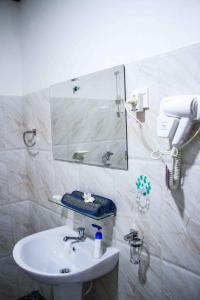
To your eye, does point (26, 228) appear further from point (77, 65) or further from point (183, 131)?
point (183, 131)

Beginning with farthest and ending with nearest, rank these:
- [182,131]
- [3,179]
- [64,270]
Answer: [3,179]
[64,270]
[182,131]

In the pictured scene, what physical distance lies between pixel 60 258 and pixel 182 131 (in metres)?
1.11

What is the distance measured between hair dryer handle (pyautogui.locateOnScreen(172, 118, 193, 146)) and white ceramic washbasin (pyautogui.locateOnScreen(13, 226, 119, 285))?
73 cm

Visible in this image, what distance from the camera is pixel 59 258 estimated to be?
1.54m

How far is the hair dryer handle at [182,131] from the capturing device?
92cm

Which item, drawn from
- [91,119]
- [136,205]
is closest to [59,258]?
[136,205]

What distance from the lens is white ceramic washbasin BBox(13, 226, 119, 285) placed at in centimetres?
120

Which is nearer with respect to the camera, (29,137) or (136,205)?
(136,205)

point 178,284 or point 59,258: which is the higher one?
point 178,284

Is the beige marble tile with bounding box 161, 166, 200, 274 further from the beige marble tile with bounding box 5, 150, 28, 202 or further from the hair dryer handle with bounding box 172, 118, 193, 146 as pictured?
the beige marble tile with bounding box 5, 150, 28, 202

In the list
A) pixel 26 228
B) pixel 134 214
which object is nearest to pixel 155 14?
pixel 134 214

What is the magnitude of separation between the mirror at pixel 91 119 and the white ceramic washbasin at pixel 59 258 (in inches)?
19.5

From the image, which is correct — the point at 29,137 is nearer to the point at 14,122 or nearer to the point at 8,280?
the point at 14,122

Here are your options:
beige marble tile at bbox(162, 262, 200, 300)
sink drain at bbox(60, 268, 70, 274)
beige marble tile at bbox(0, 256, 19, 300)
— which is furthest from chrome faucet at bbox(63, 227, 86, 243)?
beige marble tile at bbox(0, 256, 19, 300)
